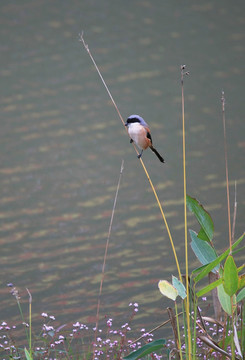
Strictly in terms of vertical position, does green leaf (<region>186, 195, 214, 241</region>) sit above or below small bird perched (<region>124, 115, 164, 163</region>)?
below

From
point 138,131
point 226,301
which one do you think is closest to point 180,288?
point 226,301

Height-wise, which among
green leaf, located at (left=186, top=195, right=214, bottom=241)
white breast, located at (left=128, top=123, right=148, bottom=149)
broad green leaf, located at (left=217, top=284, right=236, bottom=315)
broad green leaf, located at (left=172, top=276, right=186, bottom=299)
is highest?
white breast, located at (left=128, top=123, right=148, bottom=149)

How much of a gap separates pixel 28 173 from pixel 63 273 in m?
1.52

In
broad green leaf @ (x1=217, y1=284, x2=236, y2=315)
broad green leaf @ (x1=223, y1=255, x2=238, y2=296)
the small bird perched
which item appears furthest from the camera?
the small bird perched

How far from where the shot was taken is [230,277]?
1.28 metres

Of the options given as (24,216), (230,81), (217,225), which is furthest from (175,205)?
(230,81)

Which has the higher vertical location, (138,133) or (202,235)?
(138,133)

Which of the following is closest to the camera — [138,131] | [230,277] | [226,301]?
[230,277]

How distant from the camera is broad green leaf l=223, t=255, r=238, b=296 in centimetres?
125

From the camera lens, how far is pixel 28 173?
5449 millimetres

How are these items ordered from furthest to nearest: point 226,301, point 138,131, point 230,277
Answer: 1. point 138,131
2. point 226,301
3. point 230,277

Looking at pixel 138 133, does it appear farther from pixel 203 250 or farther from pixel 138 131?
pixel 203 250

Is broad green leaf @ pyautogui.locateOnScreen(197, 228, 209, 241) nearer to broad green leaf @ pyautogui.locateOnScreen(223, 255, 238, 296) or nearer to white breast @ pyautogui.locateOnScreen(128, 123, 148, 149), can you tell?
broad green leaf @ pyautogui.locateOnScreen(223, 255, 238, 296)

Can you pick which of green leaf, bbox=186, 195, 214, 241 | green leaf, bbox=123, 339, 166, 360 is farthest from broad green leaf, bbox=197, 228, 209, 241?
green leaf, bbox=123, 339, 166, 360
